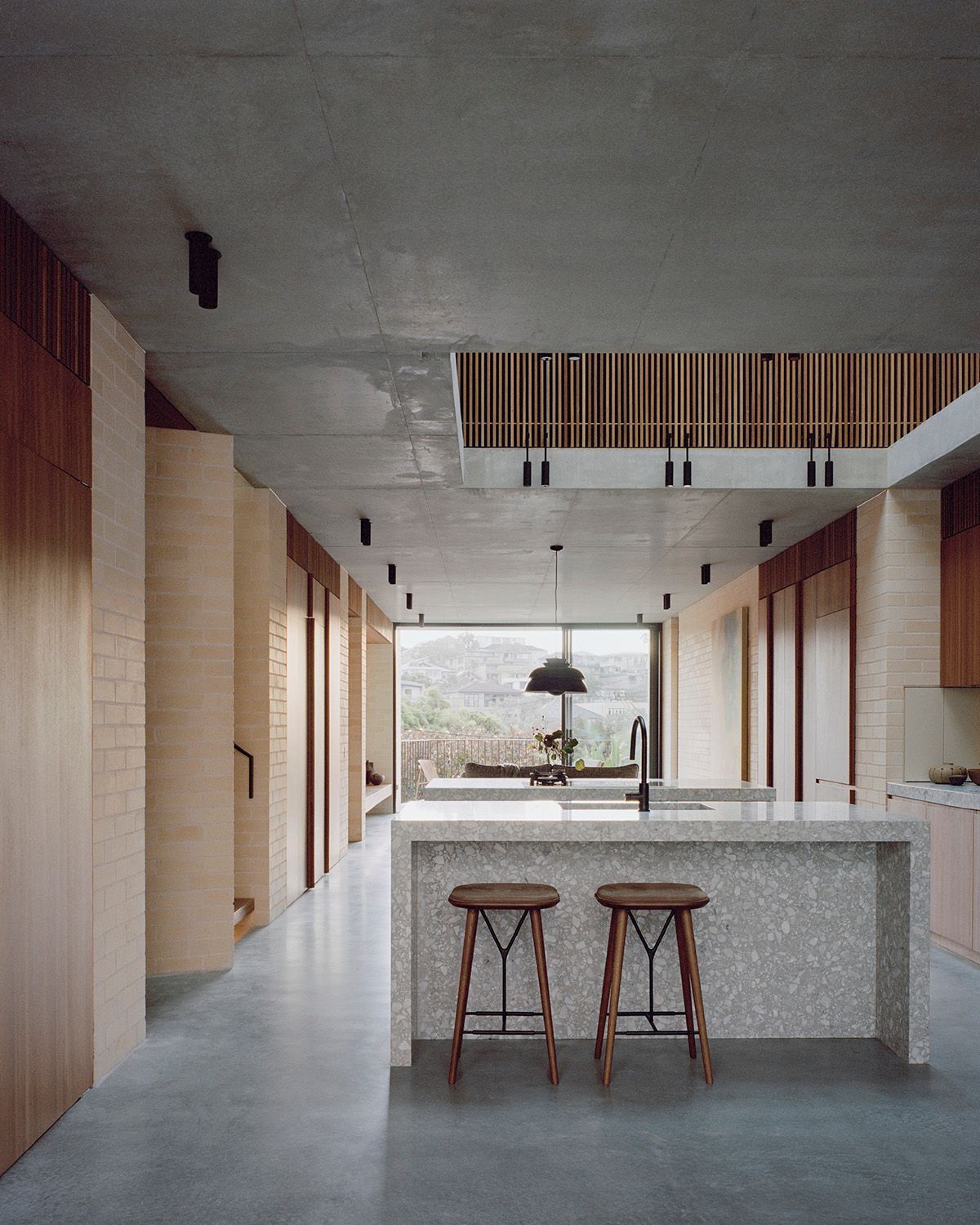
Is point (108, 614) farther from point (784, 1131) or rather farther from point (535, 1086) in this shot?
point (784, 1131)

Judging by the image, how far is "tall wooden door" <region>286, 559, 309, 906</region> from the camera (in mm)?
7457

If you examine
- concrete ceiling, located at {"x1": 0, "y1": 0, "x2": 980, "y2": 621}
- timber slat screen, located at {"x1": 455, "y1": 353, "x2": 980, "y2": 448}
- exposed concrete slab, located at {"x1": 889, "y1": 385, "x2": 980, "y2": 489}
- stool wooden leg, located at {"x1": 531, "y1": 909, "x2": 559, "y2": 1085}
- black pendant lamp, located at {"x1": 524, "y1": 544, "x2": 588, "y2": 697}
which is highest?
timber slat screen, located at {"x1": 455, "y1": 353, "x2": 980, "y2": 448}

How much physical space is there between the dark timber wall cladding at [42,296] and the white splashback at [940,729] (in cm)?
530

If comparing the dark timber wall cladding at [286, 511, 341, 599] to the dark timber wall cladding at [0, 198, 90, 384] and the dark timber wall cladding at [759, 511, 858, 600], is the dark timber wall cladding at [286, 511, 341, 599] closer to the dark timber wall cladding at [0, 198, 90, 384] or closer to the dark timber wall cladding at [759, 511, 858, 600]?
the dark timber wall cladding at [0, 198, 90, 384]

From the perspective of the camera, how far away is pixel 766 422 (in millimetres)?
7492

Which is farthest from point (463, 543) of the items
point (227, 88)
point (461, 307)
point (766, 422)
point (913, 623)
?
point (227, 88)

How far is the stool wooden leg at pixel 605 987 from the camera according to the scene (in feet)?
12.9

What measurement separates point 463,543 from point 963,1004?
5.34 m

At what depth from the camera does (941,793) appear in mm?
5961

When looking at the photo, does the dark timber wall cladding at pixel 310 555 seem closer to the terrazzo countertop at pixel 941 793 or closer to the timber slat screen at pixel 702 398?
the timber slat screen at pixel 702 398

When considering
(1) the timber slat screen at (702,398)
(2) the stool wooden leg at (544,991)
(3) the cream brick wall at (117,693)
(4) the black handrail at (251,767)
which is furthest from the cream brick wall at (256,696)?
(2) the stool wooden leg at (544,991)

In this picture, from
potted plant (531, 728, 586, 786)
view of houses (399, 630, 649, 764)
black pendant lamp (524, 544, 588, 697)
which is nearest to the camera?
potted plant (531, 728, 586, 786)

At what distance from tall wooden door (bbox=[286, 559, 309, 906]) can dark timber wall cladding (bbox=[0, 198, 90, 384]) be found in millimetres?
3774

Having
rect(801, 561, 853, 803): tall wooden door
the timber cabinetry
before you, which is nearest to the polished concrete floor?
the timber cabinetry
